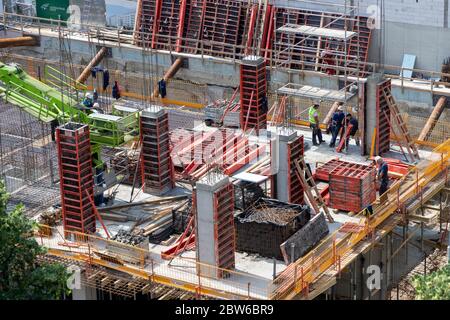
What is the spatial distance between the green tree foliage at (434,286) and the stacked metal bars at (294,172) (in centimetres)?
836

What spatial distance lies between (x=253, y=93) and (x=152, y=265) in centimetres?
983

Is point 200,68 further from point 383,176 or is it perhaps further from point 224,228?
point 224,228

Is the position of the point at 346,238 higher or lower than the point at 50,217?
lower

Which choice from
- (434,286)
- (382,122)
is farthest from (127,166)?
(434,286)

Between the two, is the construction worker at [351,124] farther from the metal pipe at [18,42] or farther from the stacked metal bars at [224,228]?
the metal pipe at [18,42]

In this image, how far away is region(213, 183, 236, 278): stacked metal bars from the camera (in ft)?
117

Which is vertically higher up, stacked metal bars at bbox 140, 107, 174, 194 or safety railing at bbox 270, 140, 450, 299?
stacked metal bars at bbox 140, 107, 174, 194

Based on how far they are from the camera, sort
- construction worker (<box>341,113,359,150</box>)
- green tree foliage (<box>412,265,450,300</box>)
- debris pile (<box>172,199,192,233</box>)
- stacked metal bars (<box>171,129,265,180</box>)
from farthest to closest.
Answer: construction worker (<box>341,113,359,150</box>) < stacked metal bars (<box>171,129,265,180</box>) < debris pile (<box>172,199,192,233</box>) < green tree foliage (<box>412,265,450,300</box>)

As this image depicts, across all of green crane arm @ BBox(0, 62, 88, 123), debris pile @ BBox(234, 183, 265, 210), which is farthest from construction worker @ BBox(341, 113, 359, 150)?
green crane arm @ BBox(0, 62, 88, 123)

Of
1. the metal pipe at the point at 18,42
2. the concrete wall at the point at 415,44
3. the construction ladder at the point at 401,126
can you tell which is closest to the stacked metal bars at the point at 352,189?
the construction ladder at the point at 401,126

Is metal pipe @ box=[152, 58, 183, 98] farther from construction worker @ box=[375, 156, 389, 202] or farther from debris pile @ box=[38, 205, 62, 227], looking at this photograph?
debris pile @ box=[38, 205, 62, 227]

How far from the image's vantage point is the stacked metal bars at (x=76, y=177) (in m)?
37.7

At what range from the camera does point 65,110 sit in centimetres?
4203

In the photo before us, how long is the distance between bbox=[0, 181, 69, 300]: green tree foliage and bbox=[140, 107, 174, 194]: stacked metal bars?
23.9ft
